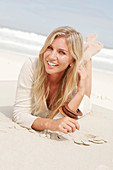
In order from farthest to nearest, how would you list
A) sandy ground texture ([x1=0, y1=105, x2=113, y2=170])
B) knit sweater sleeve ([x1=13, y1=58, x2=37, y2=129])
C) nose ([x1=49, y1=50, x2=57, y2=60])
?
1. knit sweater sleeve ([x1=13, y1=58, x2=37, y2=129])
2. nose ([x1=49, y1=50, x2=57, y2=60])
3. sandy ground texture ([x1=0, y1=105, x2=113, y2=170])

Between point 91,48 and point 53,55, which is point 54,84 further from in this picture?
point 91,48

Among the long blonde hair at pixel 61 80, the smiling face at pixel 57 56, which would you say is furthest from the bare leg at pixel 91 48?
the smiling face at pixel 57 56

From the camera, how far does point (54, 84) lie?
9.09 feet

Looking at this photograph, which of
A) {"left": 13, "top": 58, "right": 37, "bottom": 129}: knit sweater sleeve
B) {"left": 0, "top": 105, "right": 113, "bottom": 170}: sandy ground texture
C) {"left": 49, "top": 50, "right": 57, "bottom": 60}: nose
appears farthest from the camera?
{"left": 13, "top": 58, "right": 37, "bottom": 129}: knit sweater sleeve

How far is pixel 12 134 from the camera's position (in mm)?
2174

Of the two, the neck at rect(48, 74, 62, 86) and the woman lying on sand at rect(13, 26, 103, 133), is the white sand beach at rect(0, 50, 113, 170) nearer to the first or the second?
the woman lying on sand at rect(13, 26, 103, 133)

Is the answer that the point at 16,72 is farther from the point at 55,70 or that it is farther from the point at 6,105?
the point at 55,70

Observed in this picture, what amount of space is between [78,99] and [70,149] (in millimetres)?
683

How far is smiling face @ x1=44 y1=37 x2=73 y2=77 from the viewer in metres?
2.36

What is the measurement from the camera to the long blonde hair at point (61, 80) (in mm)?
2384

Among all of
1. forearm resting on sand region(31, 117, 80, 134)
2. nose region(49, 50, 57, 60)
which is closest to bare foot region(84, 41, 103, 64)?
nose region(49, 50, 57, 60)

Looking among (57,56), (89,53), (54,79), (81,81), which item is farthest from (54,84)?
(89,53)

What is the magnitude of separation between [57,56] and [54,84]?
0.49m

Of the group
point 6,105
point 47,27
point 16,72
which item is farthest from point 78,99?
point 47,27
